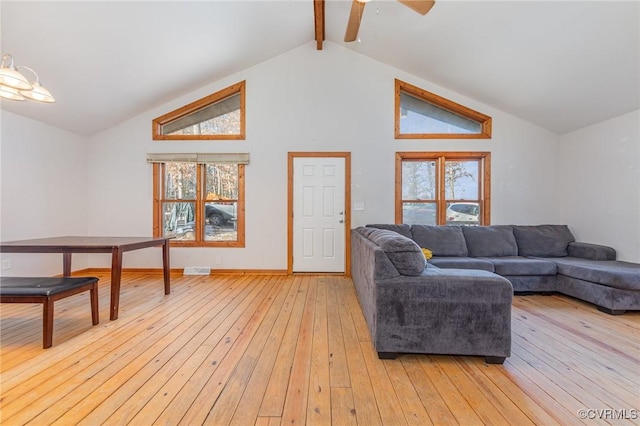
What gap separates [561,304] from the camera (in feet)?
10.4

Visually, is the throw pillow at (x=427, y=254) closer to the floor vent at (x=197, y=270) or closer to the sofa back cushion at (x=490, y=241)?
the sofa back cushion at (x=490, y=241)

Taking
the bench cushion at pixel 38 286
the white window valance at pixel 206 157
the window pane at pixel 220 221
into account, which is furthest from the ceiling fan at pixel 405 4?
the bench cushion at pixel 38 286

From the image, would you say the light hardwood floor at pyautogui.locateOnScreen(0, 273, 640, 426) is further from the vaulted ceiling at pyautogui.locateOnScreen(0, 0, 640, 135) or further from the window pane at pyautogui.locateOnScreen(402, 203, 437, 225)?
the vaulted ceiling at pyautogui.locateOnScreen(0, 0, 640, 135)

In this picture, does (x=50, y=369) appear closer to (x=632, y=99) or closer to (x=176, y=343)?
(x=176, y=343)

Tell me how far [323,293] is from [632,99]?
14.8ft

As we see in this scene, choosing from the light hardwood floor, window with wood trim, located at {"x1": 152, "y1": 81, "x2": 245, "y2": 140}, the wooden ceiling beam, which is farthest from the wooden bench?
the wooden ceiling beam

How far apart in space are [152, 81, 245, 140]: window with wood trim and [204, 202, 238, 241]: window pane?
3.89 ft

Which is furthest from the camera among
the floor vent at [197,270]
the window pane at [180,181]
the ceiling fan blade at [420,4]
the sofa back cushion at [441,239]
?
the window pane at [180,181]

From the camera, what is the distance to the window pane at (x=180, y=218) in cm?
471

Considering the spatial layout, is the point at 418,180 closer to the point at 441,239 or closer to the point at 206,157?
the point at 441,239

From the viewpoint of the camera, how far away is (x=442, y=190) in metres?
4.60

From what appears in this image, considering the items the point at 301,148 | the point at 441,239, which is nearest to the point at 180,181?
the point at 301,148

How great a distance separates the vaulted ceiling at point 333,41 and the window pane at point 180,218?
1690 millimetres

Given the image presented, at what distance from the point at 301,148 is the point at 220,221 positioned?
190 cm
